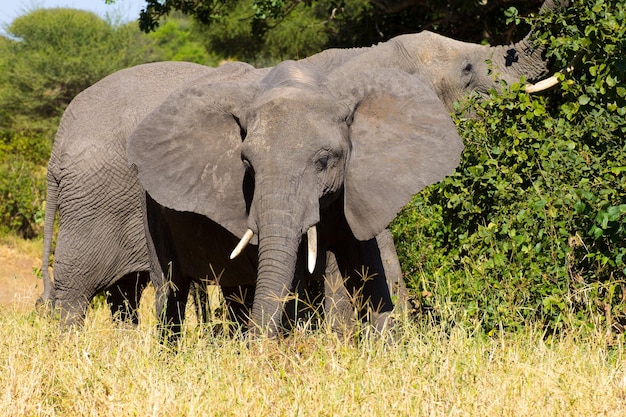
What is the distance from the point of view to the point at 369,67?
5801 mm

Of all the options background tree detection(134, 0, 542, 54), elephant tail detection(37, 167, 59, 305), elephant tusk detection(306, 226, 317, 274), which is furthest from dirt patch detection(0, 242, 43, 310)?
elephant tusk detection(306, 226, 317, 274)

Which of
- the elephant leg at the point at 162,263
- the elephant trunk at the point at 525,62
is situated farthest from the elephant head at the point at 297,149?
the elephant trunk at the point at 525,62

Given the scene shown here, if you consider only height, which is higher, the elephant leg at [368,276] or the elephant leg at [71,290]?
the elephant leg at [368,276]

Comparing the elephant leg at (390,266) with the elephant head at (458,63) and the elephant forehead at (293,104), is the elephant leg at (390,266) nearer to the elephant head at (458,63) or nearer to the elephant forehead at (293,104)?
the elephant forehead at (293,104)

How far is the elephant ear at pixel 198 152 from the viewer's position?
5.36 meters

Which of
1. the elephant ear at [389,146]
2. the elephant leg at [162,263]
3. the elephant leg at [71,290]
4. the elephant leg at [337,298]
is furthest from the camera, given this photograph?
the elephant leg at [71,290]

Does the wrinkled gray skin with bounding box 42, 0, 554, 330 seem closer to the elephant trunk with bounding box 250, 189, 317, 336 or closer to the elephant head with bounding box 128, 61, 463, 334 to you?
the elephant head with bounding box 128, 61, 463, 334

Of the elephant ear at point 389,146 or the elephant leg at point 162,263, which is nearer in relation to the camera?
the elephant ear at point 389,146

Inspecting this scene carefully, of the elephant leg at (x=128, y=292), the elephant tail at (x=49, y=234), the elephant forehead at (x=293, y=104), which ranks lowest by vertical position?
the elephant leg at (x=128, y=292)

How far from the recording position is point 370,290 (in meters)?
5.62

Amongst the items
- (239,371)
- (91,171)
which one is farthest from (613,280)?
(91,171)

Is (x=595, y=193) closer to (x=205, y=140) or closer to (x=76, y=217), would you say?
(x=205, y=140)

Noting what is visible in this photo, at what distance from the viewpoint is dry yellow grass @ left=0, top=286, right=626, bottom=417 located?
13.5ft

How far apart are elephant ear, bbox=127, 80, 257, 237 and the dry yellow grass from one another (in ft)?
2.14
